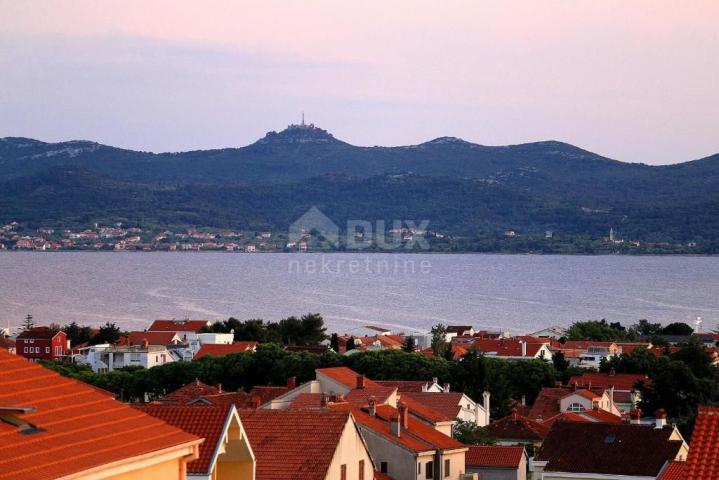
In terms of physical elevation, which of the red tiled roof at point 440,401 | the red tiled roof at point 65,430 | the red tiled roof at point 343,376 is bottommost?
the red tiled roof at point 440,401

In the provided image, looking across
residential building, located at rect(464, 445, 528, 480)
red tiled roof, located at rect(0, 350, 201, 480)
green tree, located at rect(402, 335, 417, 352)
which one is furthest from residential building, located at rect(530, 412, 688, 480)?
green tree, located at rect(402, 335, 417, 352)

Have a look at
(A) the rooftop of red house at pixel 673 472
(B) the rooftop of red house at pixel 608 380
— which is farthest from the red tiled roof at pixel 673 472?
(B) the rooftop of red house at pixel 608 380

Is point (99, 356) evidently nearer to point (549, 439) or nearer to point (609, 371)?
point (609, 371)

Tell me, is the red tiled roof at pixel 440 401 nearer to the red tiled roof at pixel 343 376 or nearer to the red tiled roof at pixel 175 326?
the red tiled roof at pixel 343 376

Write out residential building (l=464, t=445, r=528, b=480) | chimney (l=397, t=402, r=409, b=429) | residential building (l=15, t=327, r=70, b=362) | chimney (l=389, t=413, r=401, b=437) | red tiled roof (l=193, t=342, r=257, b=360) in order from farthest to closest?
residential building (l=15, t=327, r=70, b=362) → red tiled roof (l=193, t=342, r=257, b=360) → residential building (l=464, t=445, r=528, b=480) → chimney (l=397, t=402, r=409, b=429) → chimney (l=389, t=413, r=401, b=437)

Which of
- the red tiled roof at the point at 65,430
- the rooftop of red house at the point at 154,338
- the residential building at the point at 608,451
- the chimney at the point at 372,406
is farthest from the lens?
the rooftop of red house at the point at 154,338

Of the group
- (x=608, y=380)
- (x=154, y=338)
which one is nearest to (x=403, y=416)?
(x=608, y=380)

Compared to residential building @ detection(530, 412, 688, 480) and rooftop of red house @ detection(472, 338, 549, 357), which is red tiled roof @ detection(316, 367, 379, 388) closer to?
residential building @ detection(530, 412, 688, 480)

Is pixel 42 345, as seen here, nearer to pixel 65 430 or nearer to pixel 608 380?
pixel 608 380
